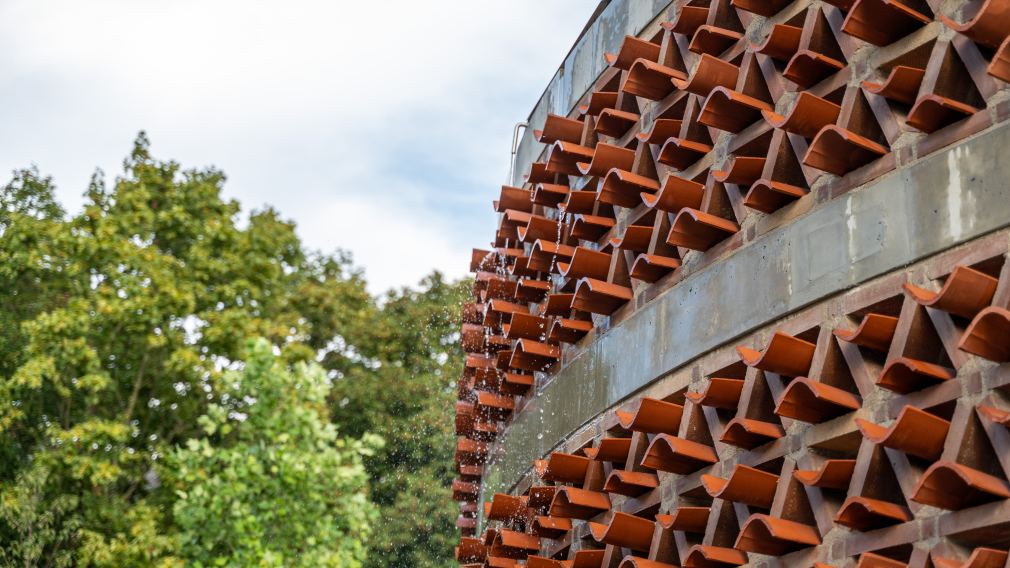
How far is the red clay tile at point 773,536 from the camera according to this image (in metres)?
5.88

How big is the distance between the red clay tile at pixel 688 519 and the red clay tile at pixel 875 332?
1461mm

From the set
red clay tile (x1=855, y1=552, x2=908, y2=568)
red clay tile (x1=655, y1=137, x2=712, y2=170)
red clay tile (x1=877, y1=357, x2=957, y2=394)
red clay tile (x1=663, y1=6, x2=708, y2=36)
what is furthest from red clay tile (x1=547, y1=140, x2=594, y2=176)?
red clay tile (x1=855, y1=552, x2=908, y2=568)

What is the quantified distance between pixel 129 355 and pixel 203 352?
55.7 inches

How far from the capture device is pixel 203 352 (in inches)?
941

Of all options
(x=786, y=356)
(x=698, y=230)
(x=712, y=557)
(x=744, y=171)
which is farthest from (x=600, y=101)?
(x=712, y=557)

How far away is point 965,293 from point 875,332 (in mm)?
562

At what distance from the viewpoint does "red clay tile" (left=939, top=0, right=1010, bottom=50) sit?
552cm

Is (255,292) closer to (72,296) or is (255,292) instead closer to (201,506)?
(72,296)

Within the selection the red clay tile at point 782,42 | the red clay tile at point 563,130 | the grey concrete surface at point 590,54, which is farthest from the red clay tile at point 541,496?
the red clay tile at point 782,42

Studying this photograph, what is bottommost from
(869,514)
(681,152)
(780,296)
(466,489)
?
(869,514)

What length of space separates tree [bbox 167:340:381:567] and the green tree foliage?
30mm

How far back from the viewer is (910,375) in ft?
18.1

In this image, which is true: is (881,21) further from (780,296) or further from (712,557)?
(712,557)

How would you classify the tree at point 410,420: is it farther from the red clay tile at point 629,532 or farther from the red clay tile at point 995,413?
the red clay tile at point 995,413
